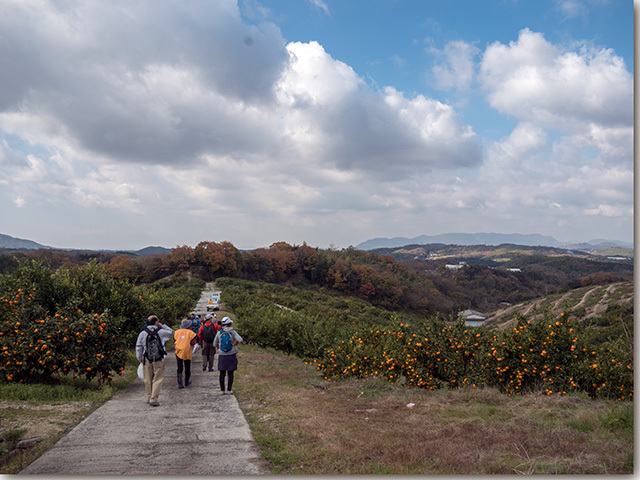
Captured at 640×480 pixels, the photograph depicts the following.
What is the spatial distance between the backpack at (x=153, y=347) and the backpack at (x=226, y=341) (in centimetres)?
123

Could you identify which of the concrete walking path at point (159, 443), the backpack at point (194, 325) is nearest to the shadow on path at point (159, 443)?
the concrete walking path at point (159, 443)

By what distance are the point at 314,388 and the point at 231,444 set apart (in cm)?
385

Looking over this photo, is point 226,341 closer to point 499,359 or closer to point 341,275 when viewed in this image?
point 499,359

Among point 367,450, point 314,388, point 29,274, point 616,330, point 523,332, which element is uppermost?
point 29,274

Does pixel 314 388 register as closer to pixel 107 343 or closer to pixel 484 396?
pixel 484 396

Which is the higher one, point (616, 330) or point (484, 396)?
point (484, 396)

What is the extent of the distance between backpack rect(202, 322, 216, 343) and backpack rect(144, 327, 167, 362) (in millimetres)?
3687

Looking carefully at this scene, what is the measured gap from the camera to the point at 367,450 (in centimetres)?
486

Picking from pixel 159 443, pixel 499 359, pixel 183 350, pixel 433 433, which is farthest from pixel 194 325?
pixel 433 433

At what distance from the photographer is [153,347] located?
7.87m

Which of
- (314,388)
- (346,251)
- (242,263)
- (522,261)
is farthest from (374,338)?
(522,261)

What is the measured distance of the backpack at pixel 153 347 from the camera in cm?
782

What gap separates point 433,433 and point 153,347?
5.11 m

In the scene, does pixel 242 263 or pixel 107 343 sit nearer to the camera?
pixel 107 343
